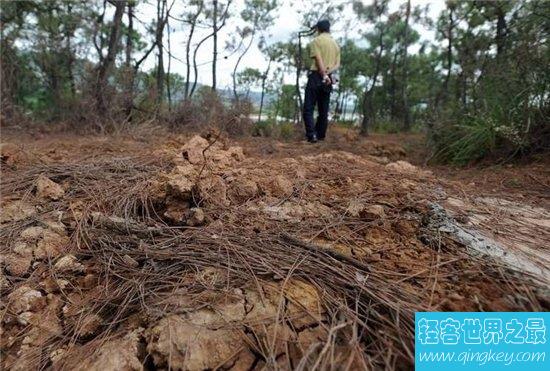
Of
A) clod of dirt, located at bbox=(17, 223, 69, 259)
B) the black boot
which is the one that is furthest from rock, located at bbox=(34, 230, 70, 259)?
the black boot

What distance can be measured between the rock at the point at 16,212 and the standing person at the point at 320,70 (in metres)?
3.16

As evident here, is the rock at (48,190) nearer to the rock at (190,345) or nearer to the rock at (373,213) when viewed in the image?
the rock at (190,345)

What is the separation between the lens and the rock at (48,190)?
1.94 m

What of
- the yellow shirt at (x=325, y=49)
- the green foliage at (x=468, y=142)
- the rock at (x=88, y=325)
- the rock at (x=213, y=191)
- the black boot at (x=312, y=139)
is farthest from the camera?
the black boot at (x=312, y=139)

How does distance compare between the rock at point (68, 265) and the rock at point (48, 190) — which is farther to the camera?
the rock at point (48, 190)

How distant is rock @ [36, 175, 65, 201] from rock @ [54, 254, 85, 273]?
71 centimetres

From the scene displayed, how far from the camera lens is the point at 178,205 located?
1686mm

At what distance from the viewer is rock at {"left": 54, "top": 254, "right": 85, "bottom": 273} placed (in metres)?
1.34

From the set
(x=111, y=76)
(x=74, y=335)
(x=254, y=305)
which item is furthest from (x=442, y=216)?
(x=111, y=76)

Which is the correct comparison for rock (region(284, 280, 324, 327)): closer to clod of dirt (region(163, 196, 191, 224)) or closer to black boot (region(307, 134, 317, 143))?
clod of dirt (region(163, 196, 191, 224))

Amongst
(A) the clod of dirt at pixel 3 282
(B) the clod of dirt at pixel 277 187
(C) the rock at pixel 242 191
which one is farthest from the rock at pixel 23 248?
(B) the clod of dirt at pixel 277 187

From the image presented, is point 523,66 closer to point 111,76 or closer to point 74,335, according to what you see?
point 74,335

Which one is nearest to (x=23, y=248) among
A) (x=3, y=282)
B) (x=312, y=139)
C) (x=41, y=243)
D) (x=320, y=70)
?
(x=41, y=243)

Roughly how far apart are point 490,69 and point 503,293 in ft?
13.8
